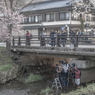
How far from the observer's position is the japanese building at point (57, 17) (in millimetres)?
27730

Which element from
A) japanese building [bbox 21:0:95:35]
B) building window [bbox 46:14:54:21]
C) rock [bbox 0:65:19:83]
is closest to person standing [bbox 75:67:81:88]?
rock [bbox 0:65:19:83]

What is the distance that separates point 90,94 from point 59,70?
15.7 feet

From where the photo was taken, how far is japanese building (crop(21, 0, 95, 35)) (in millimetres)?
27730

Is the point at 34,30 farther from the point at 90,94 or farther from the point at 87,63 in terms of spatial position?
the point at 90,94

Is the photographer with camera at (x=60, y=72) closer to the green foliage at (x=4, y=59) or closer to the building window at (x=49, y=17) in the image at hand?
the green foliage at (x=4, y=59)

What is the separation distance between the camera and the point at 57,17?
95.5 feet

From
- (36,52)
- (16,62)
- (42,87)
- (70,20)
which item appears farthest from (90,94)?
(70,20)

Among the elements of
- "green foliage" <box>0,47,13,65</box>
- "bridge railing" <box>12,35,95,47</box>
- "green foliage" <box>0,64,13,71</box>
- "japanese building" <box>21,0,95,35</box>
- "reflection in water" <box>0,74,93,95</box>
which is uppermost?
"japanese building" <box>21,0,95,35</box>

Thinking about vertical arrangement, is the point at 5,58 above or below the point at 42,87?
above

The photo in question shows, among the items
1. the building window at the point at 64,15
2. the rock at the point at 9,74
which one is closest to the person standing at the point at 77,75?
the rock at the point at 9,74

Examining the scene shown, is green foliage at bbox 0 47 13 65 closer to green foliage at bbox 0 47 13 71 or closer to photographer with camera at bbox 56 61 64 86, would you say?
green foliage at bbox 0 47 13 71

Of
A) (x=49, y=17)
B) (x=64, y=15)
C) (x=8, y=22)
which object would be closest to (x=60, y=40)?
(x=8, y=22)

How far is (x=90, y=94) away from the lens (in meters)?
6.15

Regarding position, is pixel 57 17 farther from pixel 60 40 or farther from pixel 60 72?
pixel 60 72
